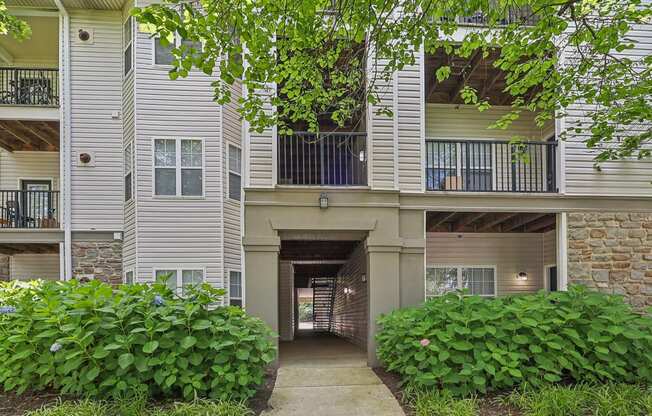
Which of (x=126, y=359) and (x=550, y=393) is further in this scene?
(x=550, y=393)

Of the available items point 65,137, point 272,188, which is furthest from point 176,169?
point 65,137

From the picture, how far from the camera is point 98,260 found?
933 cm

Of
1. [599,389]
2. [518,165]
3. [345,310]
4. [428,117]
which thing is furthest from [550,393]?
[345,310]

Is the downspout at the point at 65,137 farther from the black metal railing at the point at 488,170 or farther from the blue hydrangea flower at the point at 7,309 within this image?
the black metal railing at the point at 488,170

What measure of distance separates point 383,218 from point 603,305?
11.6ft

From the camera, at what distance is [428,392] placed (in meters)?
5.28

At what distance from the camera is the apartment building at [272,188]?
7766mm

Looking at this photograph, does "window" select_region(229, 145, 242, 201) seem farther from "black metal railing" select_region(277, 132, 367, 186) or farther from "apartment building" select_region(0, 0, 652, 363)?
"black metal railing" select_region(277, 132, 367, 186)

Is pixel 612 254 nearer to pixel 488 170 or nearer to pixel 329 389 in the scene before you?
→ pixel 488 170

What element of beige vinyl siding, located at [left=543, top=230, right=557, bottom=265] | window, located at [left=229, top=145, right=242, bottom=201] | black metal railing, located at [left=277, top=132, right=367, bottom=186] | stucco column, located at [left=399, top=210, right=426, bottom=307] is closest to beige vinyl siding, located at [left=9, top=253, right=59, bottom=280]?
window, located at [left=229, top=145, right=242, bottom=201]

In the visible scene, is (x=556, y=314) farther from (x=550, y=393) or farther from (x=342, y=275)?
(x=342, y=275)

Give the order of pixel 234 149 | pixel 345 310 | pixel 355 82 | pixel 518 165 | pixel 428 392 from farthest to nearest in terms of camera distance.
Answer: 1. pixel 345 310
2. pixel 518 165
3. pixel 234 149
4. pixel 355 82
5. pixel 428 392

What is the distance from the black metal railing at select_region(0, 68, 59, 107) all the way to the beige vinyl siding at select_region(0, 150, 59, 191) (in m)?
1.43

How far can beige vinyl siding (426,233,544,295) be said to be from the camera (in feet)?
34.4
